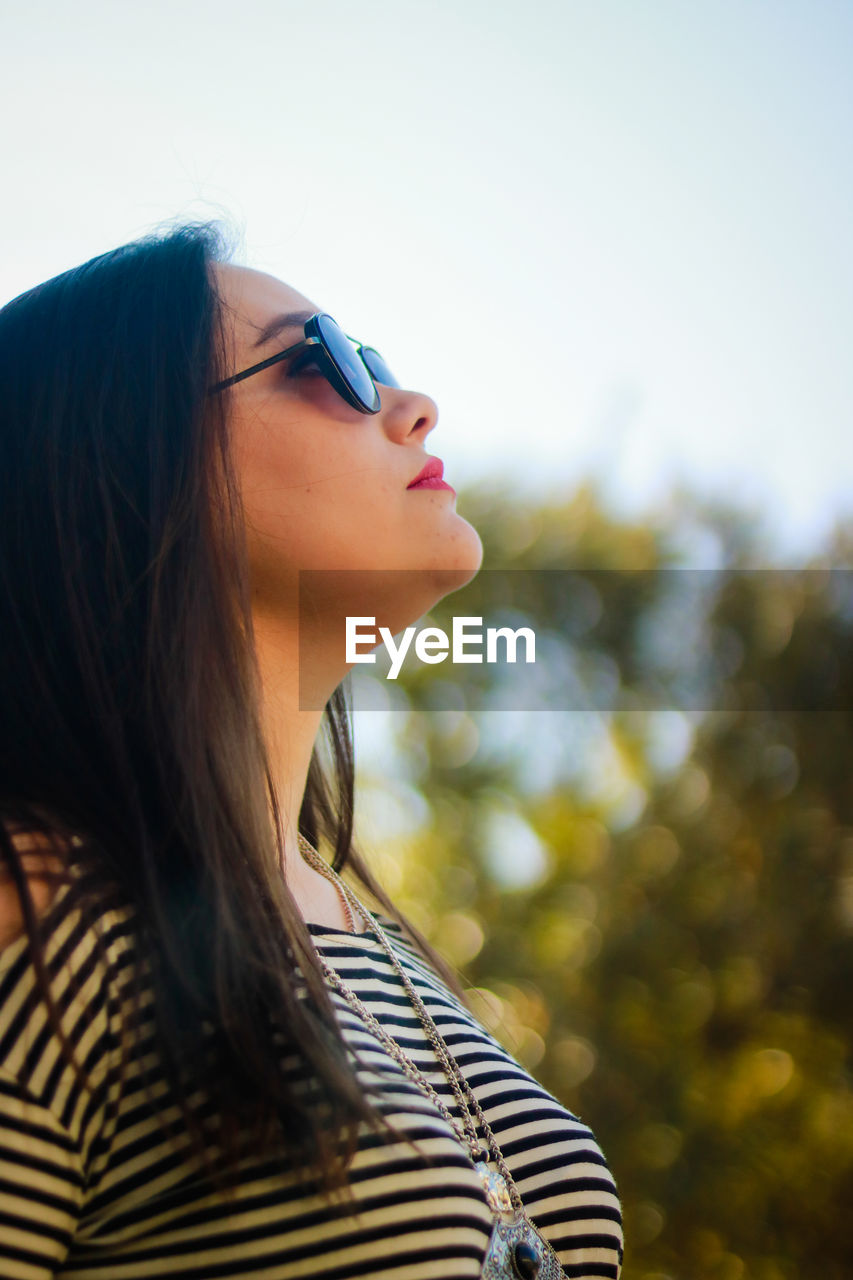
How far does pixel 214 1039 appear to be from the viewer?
1.12 metres

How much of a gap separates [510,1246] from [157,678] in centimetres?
90

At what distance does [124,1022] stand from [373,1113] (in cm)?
30

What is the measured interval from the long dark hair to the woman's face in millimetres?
76

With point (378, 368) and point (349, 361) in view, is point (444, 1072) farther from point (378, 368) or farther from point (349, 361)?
point (378, 368)

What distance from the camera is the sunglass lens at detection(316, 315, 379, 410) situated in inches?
68.1

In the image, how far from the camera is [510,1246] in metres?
1.31

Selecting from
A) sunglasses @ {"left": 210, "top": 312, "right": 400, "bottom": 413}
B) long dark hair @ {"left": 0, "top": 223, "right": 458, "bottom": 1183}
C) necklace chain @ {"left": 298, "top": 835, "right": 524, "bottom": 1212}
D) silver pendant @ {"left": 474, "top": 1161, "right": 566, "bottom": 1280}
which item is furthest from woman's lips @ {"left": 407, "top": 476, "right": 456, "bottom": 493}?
silver pendant @ {"left": 474, "top": 1161, "right": 566, "bottom": 1280}

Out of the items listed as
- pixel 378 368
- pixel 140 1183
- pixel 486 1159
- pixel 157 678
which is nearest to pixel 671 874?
pixel 378 368

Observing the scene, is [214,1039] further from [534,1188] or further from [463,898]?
[463,898]

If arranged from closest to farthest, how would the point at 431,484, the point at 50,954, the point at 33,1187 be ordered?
the point at 33,1187
the point at 50,954
the point at 431,484

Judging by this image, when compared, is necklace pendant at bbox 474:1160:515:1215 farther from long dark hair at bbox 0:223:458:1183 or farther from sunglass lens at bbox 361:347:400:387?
sunglass lens at bbox 361:347:400:387

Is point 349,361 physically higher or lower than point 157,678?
higher

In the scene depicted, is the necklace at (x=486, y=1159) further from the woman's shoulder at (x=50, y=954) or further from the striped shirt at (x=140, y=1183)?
the woman's shoulder at (x=50, y=954)

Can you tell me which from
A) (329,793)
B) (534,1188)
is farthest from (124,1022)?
(329,793)
